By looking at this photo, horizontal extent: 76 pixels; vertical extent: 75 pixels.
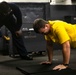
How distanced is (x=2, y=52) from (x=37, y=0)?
161 cm

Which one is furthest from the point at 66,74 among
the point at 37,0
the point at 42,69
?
the point at 37,0

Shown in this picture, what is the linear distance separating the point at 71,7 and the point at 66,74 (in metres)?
3.75

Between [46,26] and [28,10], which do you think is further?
[28,10]

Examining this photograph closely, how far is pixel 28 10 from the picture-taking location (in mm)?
5285

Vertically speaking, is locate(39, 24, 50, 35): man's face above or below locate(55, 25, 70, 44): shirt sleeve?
Result: above

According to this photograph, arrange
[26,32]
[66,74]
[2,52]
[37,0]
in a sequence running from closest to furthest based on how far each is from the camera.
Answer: [66,74]
[26,32]
[2,52]
[37,0]

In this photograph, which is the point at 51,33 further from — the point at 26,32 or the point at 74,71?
the point at 26,32

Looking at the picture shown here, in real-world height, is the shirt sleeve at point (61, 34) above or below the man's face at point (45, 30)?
below

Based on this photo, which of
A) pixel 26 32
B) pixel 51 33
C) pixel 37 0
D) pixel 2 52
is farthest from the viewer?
pixel 37 0

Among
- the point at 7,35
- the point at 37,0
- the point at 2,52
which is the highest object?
the point at 37,0

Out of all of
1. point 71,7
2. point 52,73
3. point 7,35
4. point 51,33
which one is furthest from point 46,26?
point 71,7

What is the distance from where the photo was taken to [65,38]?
2.87 metres

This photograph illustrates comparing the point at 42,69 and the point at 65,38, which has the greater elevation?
the point at 65,38

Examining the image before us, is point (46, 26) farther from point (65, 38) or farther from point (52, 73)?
point (52, 73)
